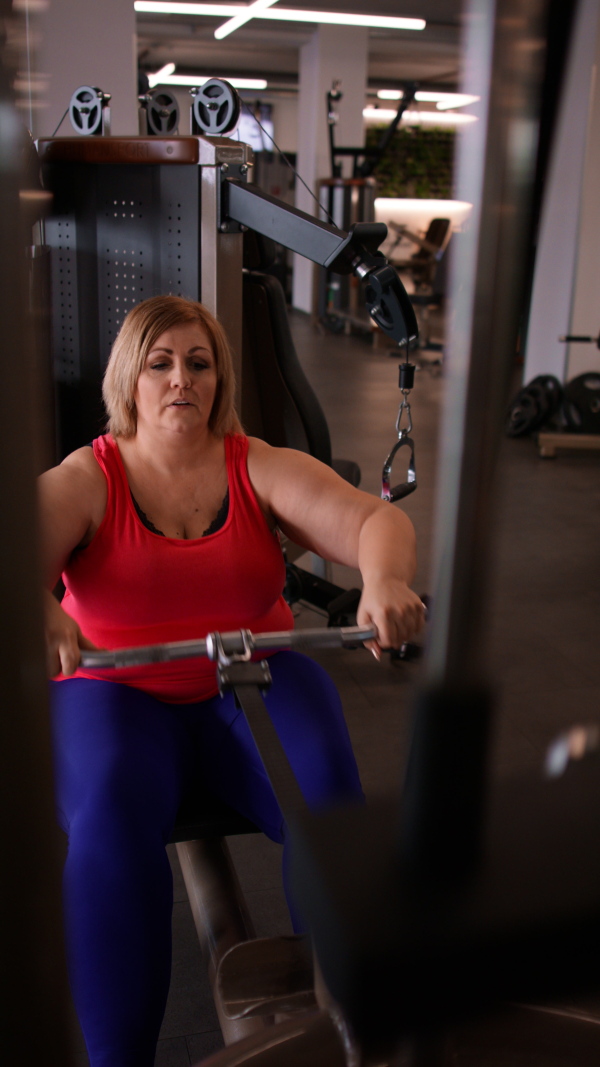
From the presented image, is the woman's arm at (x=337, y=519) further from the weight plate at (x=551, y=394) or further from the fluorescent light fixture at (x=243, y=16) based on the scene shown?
the fluorescent light fixture at (x=243, y=16)

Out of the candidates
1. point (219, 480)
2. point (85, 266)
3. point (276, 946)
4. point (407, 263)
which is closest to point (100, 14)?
point (85, 266)

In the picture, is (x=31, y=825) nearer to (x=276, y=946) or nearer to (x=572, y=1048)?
(x=572, y=1048)

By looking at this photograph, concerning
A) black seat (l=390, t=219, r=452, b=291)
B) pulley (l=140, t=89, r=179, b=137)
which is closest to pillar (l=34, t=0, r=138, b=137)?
pulley (l=140, t=89, r=179, b=137)

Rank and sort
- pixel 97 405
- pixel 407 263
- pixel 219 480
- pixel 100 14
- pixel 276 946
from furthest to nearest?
1. pixel 407 263
2. pixel 100 14
3. pixel 97 405
4. pixel 219 480
5. pixel 276 946

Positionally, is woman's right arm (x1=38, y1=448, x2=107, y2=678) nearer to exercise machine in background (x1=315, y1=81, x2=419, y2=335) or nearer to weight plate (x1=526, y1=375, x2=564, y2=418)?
weight plate (x1=526, y1=375, x2=564, y2=418)

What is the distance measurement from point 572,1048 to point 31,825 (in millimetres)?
463

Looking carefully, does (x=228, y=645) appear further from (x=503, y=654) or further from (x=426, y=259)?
(x=426, y=259)

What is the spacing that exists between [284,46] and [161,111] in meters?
10.8

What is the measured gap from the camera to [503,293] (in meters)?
0.28

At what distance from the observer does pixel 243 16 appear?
918 cm

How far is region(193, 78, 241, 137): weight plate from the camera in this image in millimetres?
2504

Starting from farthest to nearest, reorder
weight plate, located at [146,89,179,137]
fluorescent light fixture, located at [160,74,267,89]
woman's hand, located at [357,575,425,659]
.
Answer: fluorescent light fixture, located at [160,74,267,89] < weight plate, located at [146,89,179,137] < woman's hand, located at [357,575,425,659]

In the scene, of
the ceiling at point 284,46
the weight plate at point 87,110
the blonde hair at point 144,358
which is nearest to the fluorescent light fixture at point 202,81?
the ceiling at point 284,46

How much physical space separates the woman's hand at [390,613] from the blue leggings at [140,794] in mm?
216
